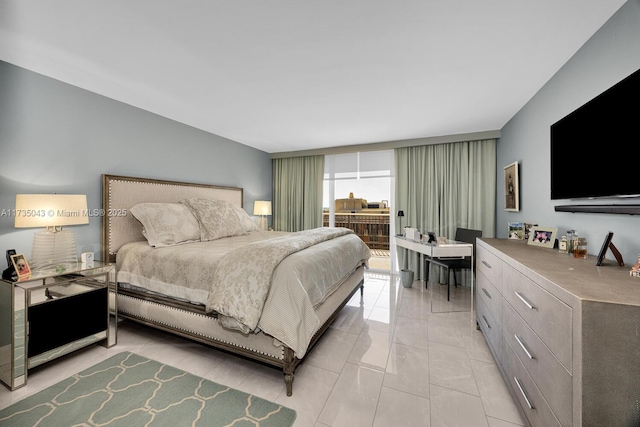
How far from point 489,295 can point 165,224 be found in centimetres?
323

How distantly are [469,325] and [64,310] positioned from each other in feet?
12.4

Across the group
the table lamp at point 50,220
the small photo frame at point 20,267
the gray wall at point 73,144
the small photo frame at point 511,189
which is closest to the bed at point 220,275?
the gray wall at point 73,144

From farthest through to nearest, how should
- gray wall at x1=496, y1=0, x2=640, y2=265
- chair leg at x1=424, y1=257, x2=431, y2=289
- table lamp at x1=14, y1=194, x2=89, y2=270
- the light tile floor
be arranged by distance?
chair leg at x1=424, y1=257, x2=431, y2=289 → table lamp at x1=14, y1=194, x2=89, y2=270 → the light tile floor → gray wall at x1=496, y1=0, x2=640, y2=265

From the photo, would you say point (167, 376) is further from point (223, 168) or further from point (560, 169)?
point (560, 169)

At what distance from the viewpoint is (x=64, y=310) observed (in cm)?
201

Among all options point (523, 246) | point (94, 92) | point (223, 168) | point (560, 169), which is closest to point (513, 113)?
point (560, 169)

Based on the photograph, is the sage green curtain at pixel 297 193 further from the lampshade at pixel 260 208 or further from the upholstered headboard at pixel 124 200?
the upholstered headboard at pixel 124 200

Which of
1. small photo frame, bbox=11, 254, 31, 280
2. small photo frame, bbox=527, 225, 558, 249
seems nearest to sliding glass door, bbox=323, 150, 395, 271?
small photo frame, bbox=527, 225, 558, 249

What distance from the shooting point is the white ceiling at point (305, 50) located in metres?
1.51

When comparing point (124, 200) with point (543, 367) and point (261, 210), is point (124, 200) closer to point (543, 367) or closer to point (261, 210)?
point (261, 210)

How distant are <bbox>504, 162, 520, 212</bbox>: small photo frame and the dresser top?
1291 millimetres

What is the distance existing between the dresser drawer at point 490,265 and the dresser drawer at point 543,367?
35 centimetres

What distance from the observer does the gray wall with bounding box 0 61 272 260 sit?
206 centimetres

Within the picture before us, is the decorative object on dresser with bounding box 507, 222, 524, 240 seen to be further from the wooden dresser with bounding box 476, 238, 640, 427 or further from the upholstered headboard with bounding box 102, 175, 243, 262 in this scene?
the upholstered headboard with bounding box 102, 175, 243, 262
